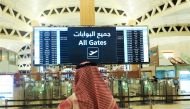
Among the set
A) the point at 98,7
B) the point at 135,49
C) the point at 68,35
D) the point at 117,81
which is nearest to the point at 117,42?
the point at 135,49

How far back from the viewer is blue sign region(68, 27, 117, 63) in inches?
250

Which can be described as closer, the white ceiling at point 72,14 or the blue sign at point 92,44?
the blue sign at point 92,44

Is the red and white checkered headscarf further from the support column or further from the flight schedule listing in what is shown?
the support column

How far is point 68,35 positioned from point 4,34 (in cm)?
3093

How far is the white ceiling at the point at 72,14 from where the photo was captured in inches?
1236

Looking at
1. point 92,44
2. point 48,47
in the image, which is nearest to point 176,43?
point 92,44

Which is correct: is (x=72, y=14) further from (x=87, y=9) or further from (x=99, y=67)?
(x=99, y=67)

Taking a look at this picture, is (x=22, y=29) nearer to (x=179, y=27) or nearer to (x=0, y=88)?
(x=179, y=27)

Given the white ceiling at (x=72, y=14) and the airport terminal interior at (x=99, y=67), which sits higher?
the white ceiling at (x=72, y=14)

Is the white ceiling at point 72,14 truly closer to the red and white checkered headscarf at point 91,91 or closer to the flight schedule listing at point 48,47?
the flight schedule listing at point 48,47

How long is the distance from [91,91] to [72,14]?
35726 millimetres

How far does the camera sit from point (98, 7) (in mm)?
39094

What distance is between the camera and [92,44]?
6395 mm

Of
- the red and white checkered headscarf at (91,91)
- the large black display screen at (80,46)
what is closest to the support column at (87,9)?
the large black display screen at (80,46)
